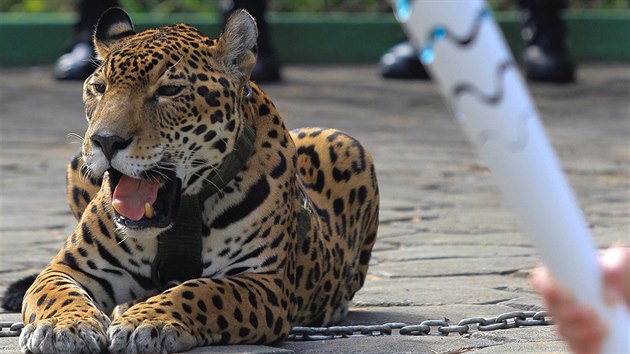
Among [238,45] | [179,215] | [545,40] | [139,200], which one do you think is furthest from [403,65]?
[139,200]

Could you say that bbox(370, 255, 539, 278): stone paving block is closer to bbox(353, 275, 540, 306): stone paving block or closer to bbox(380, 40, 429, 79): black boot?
bbox(353, 275, 540, 306): stone paving block

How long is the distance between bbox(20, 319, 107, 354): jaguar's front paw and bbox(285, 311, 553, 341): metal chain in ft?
2.58

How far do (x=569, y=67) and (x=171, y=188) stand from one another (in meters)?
9.62

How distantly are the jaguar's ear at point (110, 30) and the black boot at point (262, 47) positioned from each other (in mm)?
7753

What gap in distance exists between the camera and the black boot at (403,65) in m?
13.2

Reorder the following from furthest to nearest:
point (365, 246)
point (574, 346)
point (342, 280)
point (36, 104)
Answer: point (36, 104) < point (365, 246) < point (342, 280) < point (574, 346)

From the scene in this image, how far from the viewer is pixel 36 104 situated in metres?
11.1

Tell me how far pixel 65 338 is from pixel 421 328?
3.96ft

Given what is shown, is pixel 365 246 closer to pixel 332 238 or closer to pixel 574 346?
pixel 332 238

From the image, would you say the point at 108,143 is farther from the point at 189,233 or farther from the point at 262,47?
the point at 262,47

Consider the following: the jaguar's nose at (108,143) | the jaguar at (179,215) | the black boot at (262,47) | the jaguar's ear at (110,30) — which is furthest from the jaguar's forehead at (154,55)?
the black boot at (262,47)

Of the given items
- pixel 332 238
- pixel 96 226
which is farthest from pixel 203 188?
pixel 332 238

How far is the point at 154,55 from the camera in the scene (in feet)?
13.1

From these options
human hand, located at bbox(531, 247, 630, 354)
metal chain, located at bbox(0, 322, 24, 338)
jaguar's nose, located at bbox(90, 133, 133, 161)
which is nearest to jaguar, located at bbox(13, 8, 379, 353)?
jaguar's nose, located at bbox(90, 133, 133, 161)
